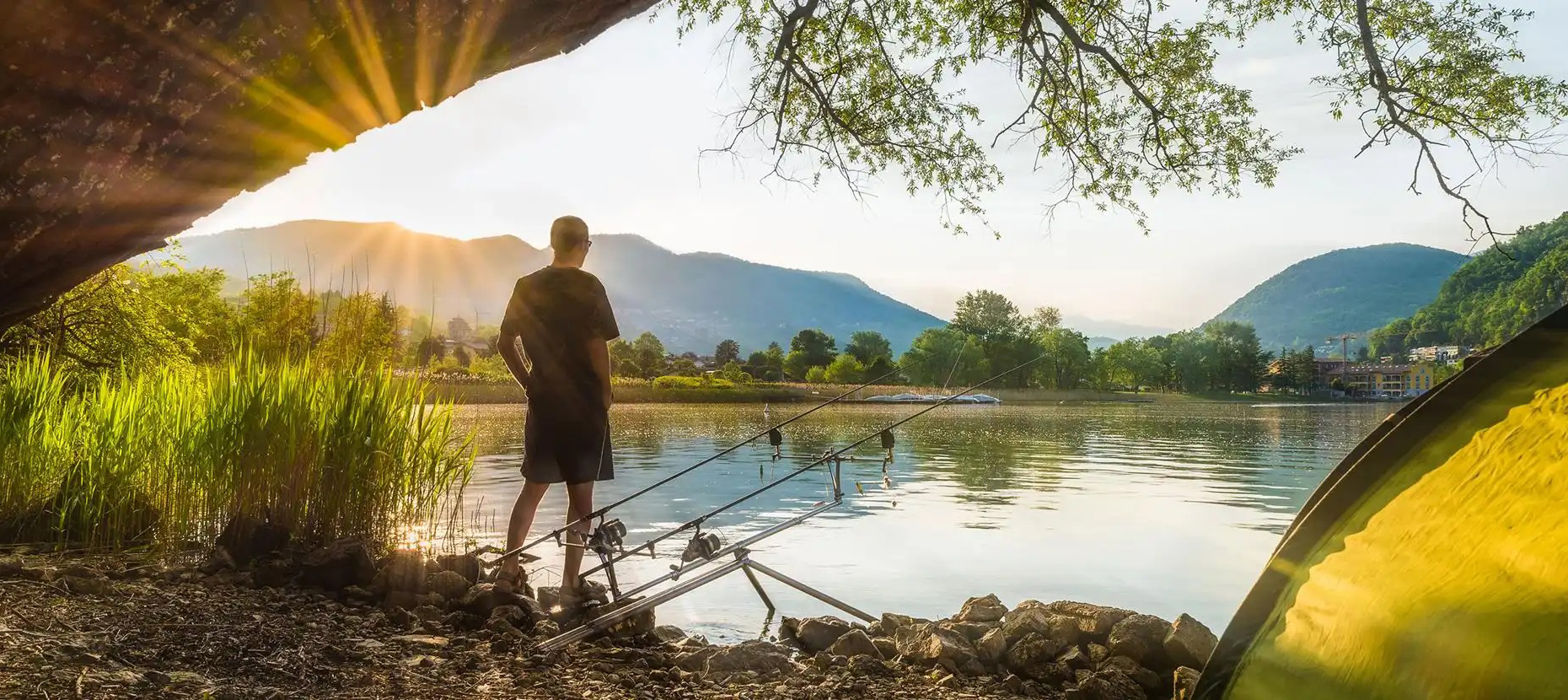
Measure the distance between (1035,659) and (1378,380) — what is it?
494 ft

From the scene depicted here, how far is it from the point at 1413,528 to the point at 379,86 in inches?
85.6

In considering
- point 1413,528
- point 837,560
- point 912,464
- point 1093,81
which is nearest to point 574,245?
point 1413,528

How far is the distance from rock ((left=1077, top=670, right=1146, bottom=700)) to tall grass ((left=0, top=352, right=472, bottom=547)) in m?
4.01

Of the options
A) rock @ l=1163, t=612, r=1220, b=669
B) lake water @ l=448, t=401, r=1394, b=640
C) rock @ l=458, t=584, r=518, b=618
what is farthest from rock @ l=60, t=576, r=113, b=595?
rock @ l=1163, t=612, r=1220, b=669

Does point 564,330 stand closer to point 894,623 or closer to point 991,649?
point 894,623

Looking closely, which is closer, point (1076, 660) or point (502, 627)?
point (1076, 660)

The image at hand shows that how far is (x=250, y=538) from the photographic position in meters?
5.13

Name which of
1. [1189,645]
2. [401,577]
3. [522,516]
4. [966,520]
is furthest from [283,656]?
[966,520]

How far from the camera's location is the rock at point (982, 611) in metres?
5.14

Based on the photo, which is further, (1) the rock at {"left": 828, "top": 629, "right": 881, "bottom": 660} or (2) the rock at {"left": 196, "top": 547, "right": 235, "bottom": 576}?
(2) the rock at {"left": 196, "top": 547, "right": 235, "bottom": 576}

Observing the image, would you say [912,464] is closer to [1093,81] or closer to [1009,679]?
[1093,81]

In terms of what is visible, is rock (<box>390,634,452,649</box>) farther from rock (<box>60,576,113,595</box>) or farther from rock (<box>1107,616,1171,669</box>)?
rock (<box>1107,616,1171,669</box>)

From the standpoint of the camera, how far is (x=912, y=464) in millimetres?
22938

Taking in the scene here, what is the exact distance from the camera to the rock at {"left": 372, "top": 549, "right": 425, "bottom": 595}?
4.86 meters
